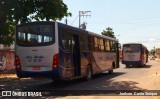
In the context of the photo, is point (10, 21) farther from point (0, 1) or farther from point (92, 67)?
point (92, 67)

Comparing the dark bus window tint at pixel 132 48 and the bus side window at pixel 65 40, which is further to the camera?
the dark bus window tint at pixel 132 48

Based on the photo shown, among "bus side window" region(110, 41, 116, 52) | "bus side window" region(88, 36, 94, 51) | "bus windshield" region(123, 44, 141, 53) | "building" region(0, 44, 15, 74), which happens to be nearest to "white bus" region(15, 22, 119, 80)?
"bus side window" region(88, 36, 94, 51)

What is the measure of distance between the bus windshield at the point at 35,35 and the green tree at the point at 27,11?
436 cm

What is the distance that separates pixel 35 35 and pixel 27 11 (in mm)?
5574

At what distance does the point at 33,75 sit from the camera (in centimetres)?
1794

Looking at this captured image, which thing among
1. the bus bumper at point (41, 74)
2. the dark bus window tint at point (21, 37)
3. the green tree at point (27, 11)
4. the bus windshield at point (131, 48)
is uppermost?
the green tree at point (27, 11)

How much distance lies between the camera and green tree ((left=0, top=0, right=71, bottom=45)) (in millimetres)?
22766

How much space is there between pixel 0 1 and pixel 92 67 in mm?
7061

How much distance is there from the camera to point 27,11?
23406mm

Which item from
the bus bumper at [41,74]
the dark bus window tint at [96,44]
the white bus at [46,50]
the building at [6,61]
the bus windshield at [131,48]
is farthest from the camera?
the bus windshield at [131,48]

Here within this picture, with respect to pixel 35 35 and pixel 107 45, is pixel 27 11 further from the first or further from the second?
pixel 107 45

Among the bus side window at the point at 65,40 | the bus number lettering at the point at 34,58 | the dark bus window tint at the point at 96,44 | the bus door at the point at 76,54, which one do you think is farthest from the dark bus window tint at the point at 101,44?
the bus number lettering at the point at 34,58

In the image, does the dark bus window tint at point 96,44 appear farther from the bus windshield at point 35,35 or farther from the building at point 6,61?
the building at point 6,61

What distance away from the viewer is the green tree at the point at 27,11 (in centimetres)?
2277
